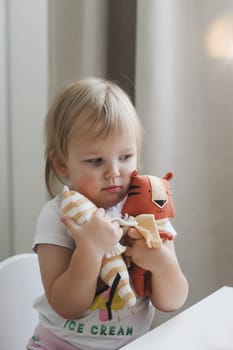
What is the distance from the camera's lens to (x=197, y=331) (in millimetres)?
749

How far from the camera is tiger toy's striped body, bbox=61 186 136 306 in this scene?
79cm

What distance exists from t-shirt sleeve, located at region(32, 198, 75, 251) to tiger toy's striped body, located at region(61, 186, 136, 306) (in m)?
0.09

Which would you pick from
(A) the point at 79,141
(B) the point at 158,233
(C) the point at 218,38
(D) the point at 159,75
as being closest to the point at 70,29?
(D) the point at 159,75

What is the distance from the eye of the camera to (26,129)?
1.66m

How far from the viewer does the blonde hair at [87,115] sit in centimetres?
87

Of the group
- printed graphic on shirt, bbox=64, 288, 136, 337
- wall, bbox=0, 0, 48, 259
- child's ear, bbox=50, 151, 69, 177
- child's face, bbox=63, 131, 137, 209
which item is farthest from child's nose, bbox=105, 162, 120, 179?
wall, bbox=0, 0, 48, 259

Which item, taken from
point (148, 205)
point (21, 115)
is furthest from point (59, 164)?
point (21, 115)

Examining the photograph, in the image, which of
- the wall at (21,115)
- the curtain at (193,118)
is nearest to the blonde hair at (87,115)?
the curtain at (193,118)

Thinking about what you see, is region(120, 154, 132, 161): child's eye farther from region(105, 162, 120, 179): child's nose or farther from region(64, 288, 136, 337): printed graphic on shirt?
region(64, 288, 136, 337): printed graphic on shirt

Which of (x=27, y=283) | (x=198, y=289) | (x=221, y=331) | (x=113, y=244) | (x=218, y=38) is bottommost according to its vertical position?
(x=198, y=289)

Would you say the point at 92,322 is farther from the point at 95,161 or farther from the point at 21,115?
the point at 21,115

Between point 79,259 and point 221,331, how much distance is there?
0.74 feet

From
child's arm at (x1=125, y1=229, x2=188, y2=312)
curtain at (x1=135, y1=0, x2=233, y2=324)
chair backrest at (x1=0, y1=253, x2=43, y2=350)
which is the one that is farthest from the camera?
curtain at (x1=135, y1=0, x2=233, y2=324)

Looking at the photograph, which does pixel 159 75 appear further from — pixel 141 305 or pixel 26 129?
pixel 141 305
